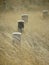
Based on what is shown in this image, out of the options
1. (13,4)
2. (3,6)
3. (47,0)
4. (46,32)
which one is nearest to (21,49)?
(46,32)

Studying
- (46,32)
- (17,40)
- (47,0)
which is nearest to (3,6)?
(47,0)

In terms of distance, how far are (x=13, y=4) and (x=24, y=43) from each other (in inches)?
111

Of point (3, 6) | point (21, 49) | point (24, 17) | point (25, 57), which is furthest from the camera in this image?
point (3, 6)

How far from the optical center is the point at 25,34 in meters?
3.18

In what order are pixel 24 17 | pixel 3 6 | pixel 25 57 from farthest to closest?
pixel 3 6 < pixel 24 17 < pixel 25 57

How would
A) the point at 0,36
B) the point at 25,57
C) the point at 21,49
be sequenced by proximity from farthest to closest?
1. the point at 0,36
2. the point at 21,49
3. the point at 25,57

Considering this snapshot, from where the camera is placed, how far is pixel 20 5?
5.48 meters

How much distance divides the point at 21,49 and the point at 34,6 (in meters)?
2.95

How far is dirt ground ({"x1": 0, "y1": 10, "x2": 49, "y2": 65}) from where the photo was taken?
7.94ft

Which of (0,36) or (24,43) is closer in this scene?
(24,43)

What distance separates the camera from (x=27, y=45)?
275 cm

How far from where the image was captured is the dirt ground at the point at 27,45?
242cm

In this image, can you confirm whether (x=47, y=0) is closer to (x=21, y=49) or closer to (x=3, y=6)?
(x=3, y=6)

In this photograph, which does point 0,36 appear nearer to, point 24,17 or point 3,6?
point 24,17
